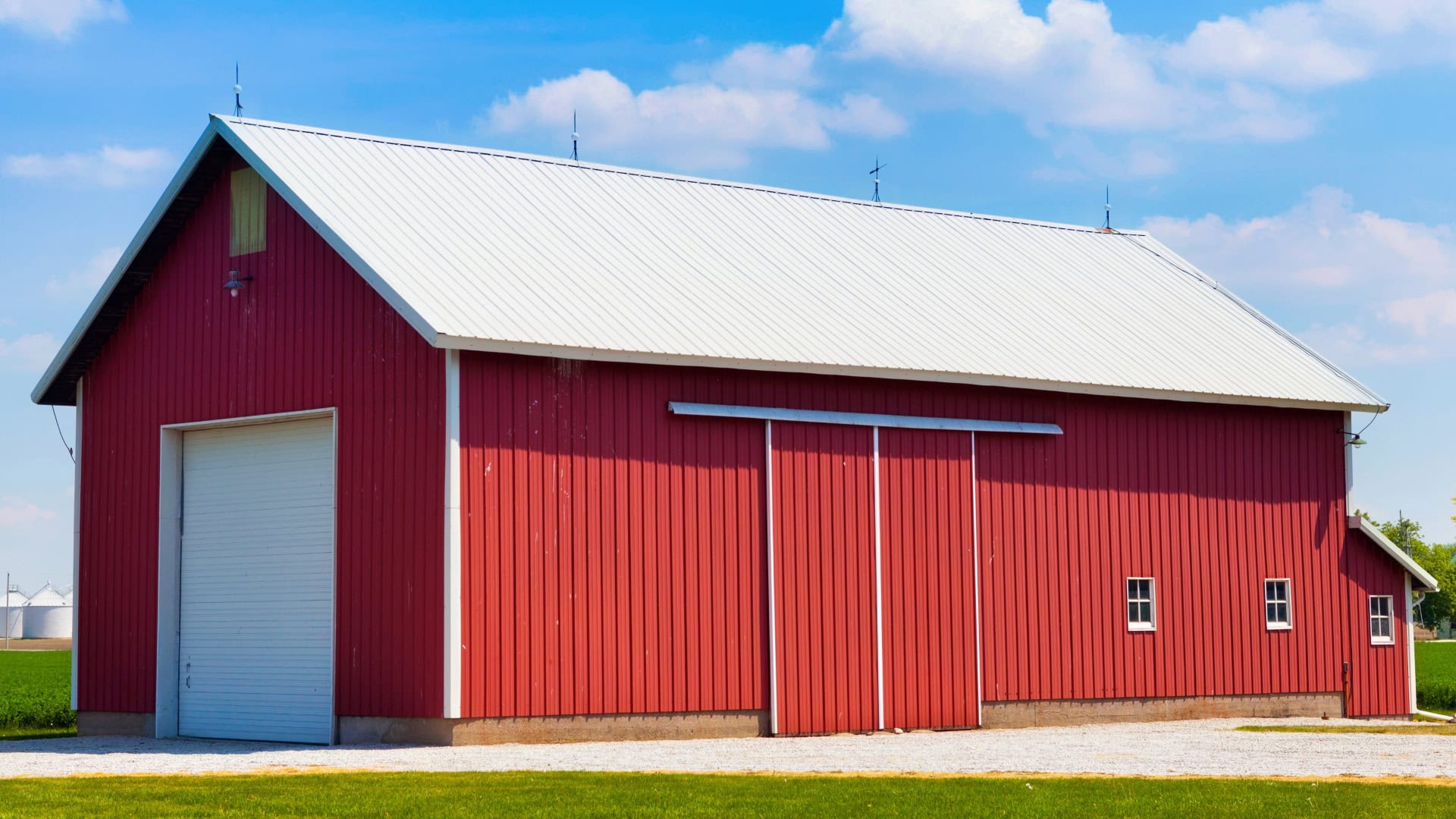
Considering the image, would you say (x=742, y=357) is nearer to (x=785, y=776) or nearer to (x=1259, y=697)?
(x=785, y=776)

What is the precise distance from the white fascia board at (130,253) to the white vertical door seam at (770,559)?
7.69 meters

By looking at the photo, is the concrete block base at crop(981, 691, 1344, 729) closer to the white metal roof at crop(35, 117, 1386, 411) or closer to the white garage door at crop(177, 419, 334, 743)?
the white metal roof at crop(35, 117, 1386, 411)

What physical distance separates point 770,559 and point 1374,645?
1124cm

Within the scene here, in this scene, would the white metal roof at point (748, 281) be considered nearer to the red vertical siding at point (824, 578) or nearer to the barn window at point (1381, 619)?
the red vertical siding at point (824, 578)

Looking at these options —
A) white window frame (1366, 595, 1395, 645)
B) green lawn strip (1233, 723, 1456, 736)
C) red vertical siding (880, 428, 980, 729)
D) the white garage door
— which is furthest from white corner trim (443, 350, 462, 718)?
white window frame (1366, 595, 1395, 645)

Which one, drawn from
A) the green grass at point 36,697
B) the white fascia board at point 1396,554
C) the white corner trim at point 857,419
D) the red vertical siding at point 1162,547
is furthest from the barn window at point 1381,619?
the green grass at point 36,697

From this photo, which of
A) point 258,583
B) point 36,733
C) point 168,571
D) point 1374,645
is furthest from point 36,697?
point 1374,645

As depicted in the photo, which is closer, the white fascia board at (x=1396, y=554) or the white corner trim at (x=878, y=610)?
the white corner trim at (x=878, y=610)

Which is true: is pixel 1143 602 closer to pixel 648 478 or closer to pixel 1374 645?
A: pixel 1374 645

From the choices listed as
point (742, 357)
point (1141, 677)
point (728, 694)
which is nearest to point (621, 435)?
point (742, 357)

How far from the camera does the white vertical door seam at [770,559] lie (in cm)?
2173

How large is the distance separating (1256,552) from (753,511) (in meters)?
8.82

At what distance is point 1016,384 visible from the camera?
2394 centimetres

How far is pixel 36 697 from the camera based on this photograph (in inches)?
1243
